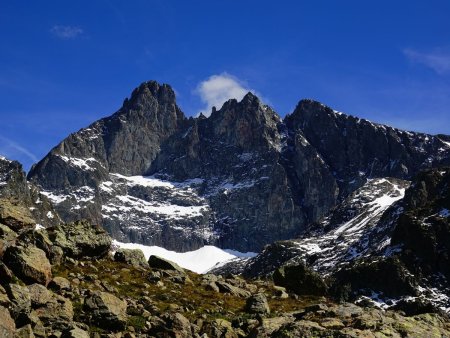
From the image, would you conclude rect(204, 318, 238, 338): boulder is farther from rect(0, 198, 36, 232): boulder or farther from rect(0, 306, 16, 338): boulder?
rect(0, 198, 36, 232): boulder

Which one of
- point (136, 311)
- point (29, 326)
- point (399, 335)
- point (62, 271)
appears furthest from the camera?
point (62, 271)

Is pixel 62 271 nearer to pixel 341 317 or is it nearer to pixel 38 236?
pixel 38 236

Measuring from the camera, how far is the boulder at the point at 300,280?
166 feet

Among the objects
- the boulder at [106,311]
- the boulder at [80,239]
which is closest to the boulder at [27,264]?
the boulder at [106,311]

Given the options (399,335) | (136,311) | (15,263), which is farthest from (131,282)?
(399,335)

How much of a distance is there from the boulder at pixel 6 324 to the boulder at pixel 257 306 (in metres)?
15.4

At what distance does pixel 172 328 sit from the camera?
2725 centimetres

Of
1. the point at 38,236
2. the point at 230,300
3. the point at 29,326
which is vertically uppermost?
the point at 38,236

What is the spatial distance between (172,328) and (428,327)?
11016 millimetres

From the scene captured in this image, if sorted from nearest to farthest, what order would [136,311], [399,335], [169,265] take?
[399,335]
[136,311]
[169,265]

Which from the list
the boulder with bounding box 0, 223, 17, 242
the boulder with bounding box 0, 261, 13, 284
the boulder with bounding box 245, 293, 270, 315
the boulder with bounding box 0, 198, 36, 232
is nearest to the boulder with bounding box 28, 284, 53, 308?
the boulder with bounding box 0, 261, 13, 284

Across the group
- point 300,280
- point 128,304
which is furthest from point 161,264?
point 128,304

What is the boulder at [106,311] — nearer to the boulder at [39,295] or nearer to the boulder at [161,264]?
the boulder at [39,295]

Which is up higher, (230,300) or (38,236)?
(38,236)
